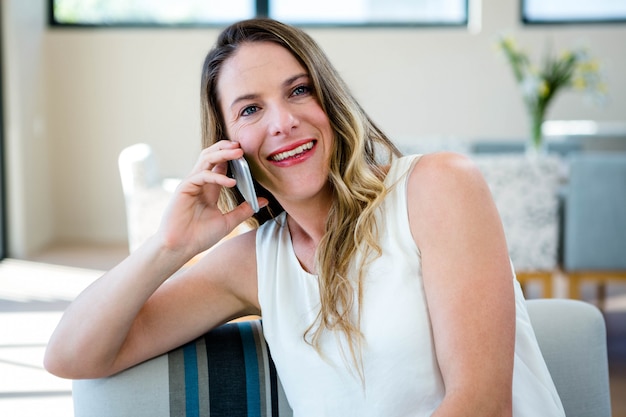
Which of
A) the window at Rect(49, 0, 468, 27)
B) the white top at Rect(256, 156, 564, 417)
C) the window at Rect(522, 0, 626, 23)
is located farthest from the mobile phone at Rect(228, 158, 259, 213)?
the window at Rect(522, 0, 626, 23)

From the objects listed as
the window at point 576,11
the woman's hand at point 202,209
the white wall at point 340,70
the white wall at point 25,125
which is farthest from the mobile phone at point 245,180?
the window at point 576,11

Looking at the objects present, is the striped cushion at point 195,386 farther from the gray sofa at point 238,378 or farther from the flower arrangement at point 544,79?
the flower arrangement at point 544,79

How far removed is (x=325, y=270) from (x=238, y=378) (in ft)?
0.75

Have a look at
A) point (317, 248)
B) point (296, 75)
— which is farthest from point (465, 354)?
point (296, 75)

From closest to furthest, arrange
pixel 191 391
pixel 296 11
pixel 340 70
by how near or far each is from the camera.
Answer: pixel 191 391 → pixel 340 70 → pixel 296 11

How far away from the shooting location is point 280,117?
4.92 feet

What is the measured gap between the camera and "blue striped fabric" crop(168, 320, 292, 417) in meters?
1.48

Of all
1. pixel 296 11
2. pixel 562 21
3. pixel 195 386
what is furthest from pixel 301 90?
pixel 562 21

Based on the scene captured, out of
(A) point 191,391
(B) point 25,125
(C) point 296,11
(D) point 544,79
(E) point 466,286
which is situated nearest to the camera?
(E) point 466,286

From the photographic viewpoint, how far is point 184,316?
153 centimetres

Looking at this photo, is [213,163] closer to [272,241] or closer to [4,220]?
[272,241]

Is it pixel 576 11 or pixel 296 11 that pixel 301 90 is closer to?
pixel 296 11

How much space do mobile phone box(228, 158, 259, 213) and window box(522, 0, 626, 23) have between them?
5.54m

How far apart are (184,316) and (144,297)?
0.08 meters
